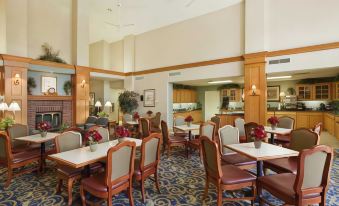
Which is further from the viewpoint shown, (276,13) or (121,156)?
(276,13)

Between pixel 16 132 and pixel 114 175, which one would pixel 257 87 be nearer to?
pixel 114 175

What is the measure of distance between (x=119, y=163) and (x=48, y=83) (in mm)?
6774

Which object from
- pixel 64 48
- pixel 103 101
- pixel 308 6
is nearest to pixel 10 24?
pixel 64 48

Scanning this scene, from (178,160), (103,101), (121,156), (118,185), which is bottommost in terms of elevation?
(178,160)

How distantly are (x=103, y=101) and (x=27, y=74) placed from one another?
16.0ft

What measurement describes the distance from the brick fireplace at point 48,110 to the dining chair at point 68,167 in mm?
5036

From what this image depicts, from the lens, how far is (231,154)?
11.3ft

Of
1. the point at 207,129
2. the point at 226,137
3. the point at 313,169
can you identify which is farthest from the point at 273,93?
the point at 313,169

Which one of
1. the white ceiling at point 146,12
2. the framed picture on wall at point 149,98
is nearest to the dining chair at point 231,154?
the white ceiling at point 146,12

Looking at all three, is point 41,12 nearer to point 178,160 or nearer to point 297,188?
point 178,160

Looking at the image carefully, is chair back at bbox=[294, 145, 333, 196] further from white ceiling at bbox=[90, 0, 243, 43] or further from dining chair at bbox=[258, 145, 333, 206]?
white ceiling at bbox=[90, 0, 243, 43]

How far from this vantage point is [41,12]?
743cm

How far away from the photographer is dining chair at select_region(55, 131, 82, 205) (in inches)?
105

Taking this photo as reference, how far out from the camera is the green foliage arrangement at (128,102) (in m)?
9.45
